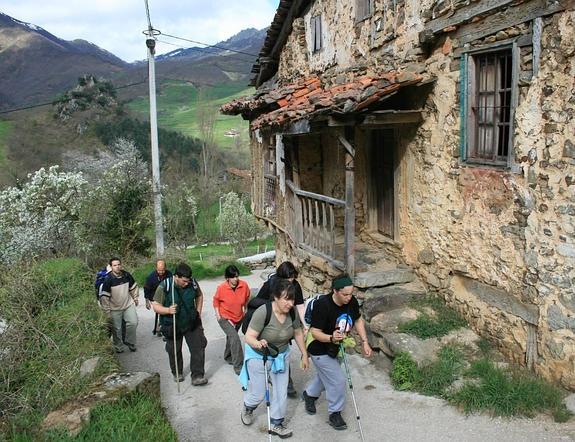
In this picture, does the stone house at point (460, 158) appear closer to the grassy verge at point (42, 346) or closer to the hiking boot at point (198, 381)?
the hiking boot at point (198, 381)

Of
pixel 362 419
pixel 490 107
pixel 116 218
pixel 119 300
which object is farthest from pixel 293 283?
pixel 116 218

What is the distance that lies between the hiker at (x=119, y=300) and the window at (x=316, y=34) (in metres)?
6.43

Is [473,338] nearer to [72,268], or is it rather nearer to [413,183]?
[413,183]

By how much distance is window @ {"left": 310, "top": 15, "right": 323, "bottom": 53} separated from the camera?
11406 millimetres

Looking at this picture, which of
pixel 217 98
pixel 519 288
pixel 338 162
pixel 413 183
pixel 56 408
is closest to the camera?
pixel 56 408

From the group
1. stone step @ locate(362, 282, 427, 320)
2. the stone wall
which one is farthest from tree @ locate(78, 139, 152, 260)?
stone step @ locate(362, 282, 427, 320)

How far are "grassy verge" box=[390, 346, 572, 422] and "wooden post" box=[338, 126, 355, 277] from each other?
1661mm

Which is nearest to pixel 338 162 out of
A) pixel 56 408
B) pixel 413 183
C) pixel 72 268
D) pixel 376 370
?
pixel 413 183

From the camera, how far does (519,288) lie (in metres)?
6.11

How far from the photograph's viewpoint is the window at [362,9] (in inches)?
359

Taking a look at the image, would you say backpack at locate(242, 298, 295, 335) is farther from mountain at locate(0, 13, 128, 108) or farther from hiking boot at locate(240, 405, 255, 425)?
mountain at locate(0, 13, 128, 108)

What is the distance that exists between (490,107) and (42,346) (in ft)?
21.5

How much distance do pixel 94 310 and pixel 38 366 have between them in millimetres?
1788

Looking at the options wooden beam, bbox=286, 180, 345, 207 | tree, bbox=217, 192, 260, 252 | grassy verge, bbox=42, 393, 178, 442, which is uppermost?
wooden beam, bbox=286, 180, 345, 207
